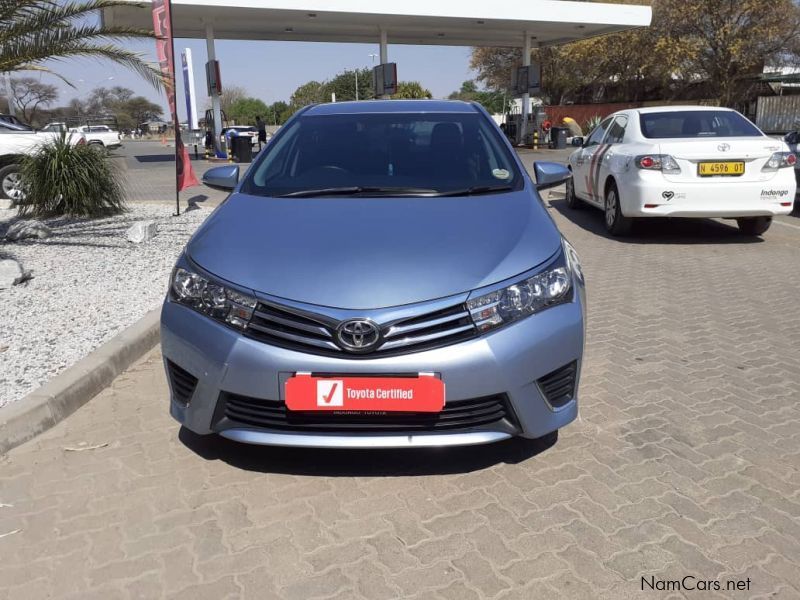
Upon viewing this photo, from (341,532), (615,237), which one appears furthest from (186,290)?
(615,237)

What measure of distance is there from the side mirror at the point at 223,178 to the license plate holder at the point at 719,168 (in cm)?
535

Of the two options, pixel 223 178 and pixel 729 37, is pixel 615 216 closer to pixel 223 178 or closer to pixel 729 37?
pixel 223 178

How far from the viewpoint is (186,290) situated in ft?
9.46

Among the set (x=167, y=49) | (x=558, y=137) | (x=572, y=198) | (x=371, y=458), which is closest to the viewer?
(x=371, y=458)

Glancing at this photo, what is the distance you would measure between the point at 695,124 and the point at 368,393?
7104mm

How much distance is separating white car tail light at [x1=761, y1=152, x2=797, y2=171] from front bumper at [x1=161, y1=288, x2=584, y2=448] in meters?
5.86

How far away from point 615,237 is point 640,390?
16.7ft

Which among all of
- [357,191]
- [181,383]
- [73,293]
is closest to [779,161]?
[357,191]

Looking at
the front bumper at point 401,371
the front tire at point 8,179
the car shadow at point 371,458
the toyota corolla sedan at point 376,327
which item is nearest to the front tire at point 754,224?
the toyota corolla sedan at point 376,327

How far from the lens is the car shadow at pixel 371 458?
9.86 feet

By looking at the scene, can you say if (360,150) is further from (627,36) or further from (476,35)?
(627,36)

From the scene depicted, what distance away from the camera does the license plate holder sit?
24.3 ft

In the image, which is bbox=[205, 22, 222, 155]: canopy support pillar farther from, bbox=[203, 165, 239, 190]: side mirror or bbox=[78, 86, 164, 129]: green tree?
bbox=[78, 86, 164, 129]: green tree

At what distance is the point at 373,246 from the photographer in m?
2.83
